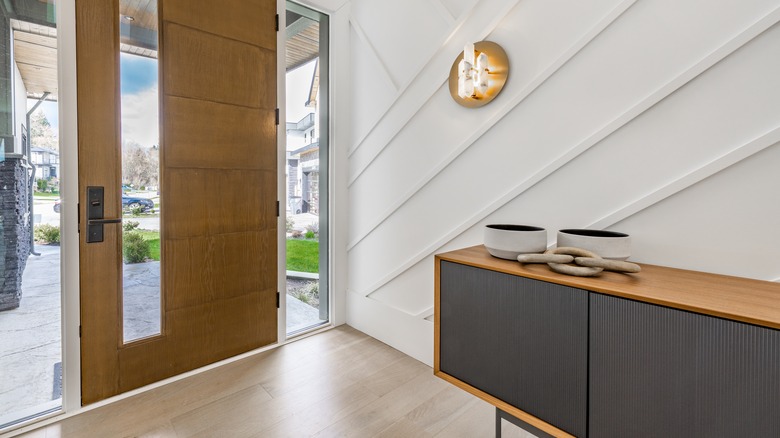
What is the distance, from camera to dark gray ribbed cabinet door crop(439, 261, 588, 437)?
1.10 m

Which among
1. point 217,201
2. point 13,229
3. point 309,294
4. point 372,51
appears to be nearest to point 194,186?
point 217,201

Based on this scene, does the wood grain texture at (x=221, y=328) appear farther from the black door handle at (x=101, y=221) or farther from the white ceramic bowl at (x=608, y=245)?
the white ceramic bowl at (x=608, y=245)

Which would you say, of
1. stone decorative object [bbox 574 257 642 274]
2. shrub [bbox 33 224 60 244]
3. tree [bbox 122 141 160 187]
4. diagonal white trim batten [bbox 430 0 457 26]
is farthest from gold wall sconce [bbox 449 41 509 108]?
shrub [bbox 33 224 60 244]

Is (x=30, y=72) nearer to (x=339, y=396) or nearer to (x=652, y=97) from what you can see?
(x=339, y=396)

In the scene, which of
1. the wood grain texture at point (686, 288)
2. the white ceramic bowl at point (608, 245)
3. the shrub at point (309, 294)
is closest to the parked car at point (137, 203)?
the shrub at point (309, 294)

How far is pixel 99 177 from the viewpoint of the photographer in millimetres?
1824

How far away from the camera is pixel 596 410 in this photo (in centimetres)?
105

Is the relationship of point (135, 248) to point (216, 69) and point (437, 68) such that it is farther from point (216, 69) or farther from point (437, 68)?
point (437, 68)

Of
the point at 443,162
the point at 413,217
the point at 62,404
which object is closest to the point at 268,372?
the point at 62,404

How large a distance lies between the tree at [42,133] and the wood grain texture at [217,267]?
0.69 meters

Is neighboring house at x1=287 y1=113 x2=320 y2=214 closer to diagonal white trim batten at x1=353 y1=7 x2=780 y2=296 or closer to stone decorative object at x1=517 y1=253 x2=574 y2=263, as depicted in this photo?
diagonal white trim batten at x1=353 y1=7 x2=780 y2=296

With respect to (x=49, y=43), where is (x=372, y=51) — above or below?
above

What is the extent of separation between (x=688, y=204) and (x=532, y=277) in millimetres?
672

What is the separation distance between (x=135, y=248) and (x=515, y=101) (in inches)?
86.4
